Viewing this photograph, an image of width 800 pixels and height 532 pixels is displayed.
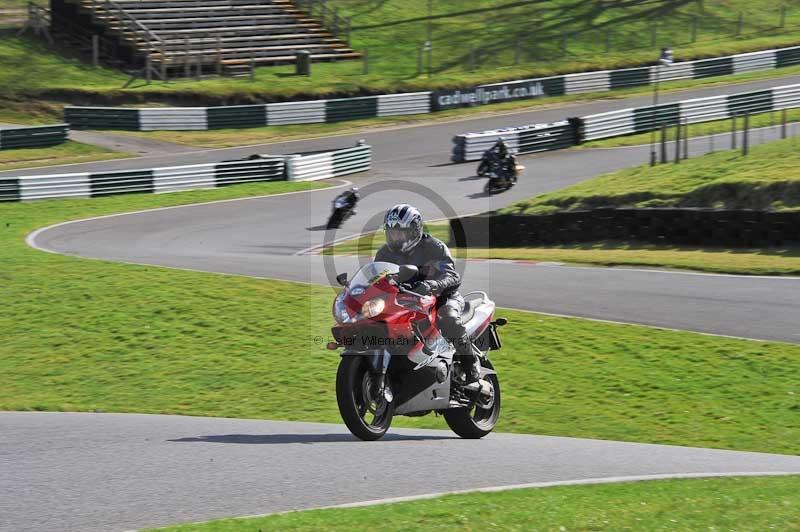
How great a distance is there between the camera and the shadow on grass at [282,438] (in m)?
10.1

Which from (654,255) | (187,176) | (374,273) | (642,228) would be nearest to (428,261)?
(374,273)

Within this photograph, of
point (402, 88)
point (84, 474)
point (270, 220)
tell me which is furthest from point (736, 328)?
point (402, 88)

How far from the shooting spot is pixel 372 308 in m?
9.43

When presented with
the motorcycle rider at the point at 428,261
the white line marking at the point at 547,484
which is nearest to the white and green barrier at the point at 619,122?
→ the motorcycle rider at the point at 428,261

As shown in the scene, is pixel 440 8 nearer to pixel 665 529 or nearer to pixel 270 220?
pixel 270 220

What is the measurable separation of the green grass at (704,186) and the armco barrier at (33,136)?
20254 mm

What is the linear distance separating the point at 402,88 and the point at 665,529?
4705 centimetres

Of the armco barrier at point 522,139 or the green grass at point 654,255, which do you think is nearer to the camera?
the green grass at point 654,255

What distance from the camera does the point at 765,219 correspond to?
77.5 feet

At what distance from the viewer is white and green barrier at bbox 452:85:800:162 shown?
41.2 m

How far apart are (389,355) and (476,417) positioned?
6.24 ft

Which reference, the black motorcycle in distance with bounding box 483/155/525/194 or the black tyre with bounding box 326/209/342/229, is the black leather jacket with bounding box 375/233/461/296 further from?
the black motorcycle in distance with bounding box 483/155/525/194

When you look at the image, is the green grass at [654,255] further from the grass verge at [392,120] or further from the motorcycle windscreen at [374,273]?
the grass verge at [392,120]

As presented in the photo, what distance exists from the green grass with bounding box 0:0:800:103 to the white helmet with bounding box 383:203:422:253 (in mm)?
42012
